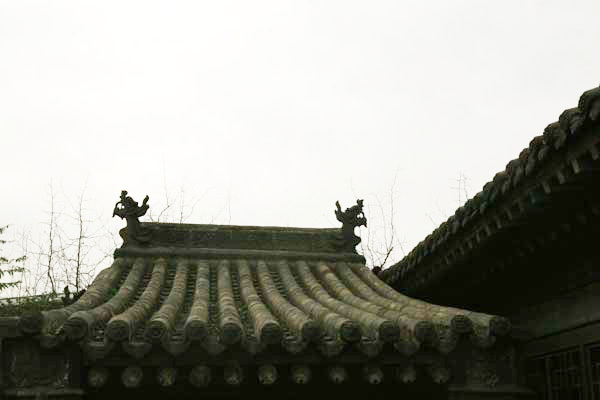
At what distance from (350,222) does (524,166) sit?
4.97 metres

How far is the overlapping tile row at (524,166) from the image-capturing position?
484 centimetres

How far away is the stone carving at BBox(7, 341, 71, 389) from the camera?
6.18 m

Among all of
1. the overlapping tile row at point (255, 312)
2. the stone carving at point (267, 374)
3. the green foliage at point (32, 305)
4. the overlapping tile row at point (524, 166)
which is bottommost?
the stone carving at point (267, 374)

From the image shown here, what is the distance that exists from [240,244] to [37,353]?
4.42 metres

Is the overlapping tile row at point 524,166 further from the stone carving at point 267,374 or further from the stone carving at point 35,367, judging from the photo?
the stone carving at point 35,367

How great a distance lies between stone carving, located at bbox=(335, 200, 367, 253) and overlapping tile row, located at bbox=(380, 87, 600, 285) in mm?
1956

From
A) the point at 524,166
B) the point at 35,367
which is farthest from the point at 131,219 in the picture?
the point at 524,166

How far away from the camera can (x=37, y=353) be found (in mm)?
6219

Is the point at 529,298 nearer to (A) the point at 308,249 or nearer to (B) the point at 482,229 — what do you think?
(B) the point at 482,229

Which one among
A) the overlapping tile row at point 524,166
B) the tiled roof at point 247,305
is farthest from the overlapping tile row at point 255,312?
the overlapping tile row at point 524,166

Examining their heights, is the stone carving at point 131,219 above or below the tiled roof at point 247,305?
above

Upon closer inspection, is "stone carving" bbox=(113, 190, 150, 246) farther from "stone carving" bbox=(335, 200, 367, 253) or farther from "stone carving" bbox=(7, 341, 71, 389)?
"stone carving" bbox=(7, 341, 71, 389)

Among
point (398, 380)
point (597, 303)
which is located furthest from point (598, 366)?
point (398, 380)

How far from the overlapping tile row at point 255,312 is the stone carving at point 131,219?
325mm
